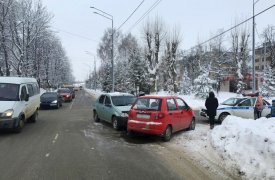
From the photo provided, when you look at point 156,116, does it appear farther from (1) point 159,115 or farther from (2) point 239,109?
(2) point 239,109

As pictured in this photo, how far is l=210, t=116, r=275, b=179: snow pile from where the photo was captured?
637 centimetres

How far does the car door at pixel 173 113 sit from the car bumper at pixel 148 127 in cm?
63

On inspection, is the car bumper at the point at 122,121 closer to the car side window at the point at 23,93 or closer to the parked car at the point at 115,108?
the parked car at the point at 115,108

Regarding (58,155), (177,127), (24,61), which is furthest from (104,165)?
(24,61)

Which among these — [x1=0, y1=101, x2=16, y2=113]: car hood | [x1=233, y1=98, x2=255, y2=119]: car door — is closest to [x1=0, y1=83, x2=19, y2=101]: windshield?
[x1=0, y1=101, x2=16, y2=113]: car hood

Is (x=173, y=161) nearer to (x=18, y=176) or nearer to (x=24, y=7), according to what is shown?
(x=18, y=176)

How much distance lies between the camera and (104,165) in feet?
23.8

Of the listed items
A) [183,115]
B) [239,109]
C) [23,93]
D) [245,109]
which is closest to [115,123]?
[183,115]

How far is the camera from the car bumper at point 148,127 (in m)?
10.3

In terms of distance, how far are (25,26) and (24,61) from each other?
445cm

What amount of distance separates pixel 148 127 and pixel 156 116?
0.46 metres

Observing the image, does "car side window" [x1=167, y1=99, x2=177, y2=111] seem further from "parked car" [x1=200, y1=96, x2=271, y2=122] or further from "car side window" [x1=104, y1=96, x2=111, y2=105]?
"parked car" [x1=200, y1=96, x2=271, y2=122]

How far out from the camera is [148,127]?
10438 millimetres

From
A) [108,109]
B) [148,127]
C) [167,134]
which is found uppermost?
[108,109]
